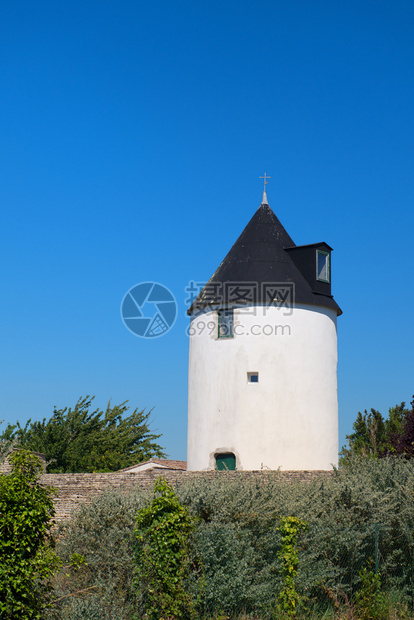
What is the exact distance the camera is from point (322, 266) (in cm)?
2252

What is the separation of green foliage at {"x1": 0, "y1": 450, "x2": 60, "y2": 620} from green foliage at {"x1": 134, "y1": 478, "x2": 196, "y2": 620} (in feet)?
4.83

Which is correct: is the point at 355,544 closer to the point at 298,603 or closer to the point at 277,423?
the point at 298,603

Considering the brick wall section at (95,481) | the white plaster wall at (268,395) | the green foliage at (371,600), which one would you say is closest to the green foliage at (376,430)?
the white plaster wall at (268,395)

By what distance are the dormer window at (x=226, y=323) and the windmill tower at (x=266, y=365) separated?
32 millimetres

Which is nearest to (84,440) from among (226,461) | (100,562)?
(226,461)

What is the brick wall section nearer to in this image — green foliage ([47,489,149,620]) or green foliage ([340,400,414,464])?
green foliage ([47,489,149,620])

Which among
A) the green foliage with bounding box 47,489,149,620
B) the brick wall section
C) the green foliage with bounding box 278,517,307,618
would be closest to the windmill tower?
the brick wall section

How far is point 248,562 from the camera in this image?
10.7 meters

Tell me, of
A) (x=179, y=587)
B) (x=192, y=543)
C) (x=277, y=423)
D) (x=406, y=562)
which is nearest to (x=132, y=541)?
(x=192, y=543)

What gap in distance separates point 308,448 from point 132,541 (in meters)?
11.1

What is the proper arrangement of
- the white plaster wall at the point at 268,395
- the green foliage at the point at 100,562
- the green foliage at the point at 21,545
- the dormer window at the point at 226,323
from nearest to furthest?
the green foliage at the point at 21,545 < the green foliage at the point at 100,562 < the white plaster wall at the point at 268,395 < the dormer window at the point at 226,323

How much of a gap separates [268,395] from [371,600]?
Result: 10.1 m

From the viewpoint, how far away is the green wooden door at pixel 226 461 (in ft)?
67.8

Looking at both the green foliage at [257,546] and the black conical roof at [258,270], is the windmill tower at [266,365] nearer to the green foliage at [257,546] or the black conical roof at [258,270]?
the black conical roof at [258,270]
